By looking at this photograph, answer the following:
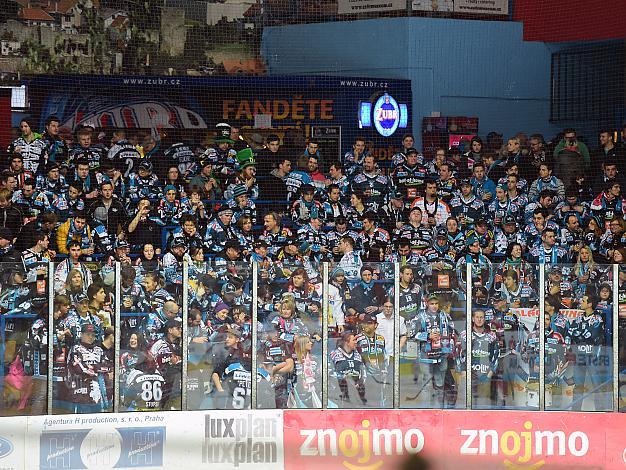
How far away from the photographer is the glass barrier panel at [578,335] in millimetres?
8820

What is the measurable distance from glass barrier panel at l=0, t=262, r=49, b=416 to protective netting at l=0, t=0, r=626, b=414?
18mm

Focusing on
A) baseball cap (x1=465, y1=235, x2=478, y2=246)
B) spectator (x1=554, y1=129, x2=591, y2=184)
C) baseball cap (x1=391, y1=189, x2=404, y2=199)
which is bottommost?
baseball cap (x1=465, y1=235, x2=478, y2=246)

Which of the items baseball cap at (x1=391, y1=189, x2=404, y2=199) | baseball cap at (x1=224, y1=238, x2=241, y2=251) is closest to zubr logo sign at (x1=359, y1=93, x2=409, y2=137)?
baseball cap at (x1=391, y1=189, x2=404, y2=199)

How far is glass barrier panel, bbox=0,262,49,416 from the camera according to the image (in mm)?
8391

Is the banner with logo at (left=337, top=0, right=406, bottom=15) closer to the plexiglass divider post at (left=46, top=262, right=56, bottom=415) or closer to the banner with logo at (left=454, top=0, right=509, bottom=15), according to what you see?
the banner with logo at (left=454, top=0, right=509, bottom=15)

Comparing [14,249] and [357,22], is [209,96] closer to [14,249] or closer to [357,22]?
[357,22]

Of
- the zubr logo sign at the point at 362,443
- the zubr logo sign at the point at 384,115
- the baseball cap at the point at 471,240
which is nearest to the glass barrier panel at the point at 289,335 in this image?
the zubr logo sign at the point at 362,443

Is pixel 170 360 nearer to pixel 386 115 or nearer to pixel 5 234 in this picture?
pixel 5 234

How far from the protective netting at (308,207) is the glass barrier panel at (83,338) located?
18 millimetres

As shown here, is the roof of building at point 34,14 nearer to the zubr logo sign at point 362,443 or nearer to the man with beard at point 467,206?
the man with beard at point 467,206

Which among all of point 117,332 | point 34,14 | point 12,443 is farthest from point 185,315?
point 34,14

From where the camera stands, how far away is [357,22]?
49.8 ft

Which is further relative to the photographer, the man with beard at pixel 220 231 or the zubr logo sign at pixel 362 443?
the man with beard at pixel 220 231

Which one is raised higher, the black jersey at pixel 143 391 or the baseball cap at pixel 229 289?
the baseball cap at pixel 229 289
